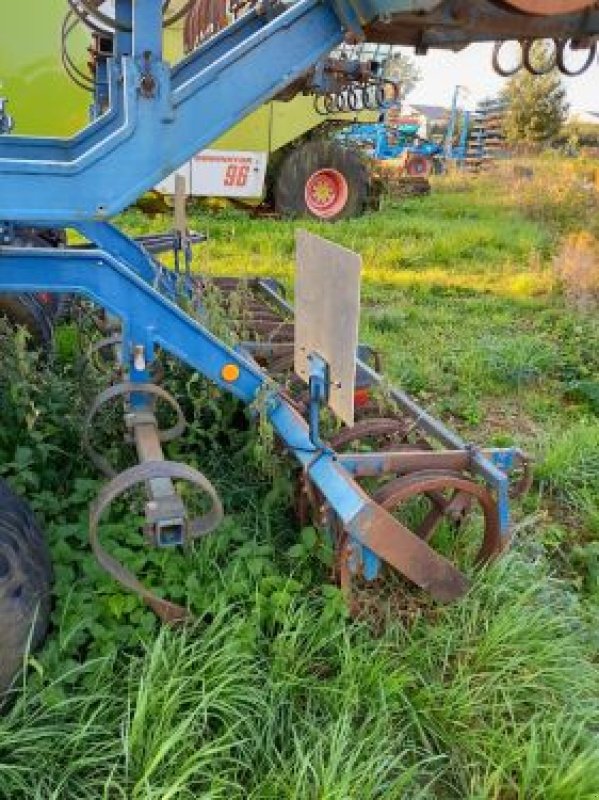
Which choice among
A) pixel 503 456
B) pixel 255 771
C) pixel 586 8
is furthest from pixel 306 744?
pixel 586 8

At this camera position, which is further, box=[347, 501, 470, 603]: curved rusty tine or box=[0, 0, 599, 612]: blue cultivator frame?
box=[347, 501, 470, 603]: curved rusty tine

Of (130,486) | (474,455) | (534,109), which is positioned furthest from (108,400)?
(534,109)

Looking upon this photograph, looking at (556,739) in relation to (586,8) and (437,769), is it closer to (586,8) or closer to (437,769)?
(437,769)

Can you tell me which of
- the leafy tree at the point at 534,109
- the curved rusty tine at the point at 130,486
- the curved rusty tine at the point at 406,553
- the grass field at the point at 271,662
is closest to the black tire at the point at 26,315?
the grass field at the point at 271,662

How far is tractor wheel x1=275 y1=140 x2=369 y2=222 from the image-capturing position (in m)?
10.4

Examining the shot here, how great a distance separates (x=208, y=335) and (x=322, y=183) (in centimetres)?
857

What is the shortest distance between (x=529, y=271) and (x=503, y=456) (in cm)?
603

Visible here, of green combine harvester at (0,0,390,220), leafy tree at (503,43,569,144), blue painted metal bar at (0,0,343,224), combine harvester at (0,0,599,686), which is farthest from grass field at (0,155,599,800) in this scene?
leafy tree at (503,43,569,144)

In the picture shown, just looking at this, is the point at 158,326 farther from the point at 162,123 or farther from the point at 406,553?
the point at 406,553

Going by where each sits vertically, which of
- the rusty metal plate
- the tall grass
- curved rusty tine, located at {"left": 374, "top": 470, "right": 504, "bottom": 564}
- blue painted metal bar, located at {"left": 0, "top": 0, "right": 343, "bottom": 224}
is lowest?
the tall grass

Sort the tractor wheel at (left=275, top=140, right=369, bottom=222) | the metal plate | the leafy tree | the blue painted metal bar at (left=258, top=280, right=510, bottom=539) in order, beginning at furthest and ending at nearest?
the leafy tree
the tractor wheel at (left=275, top=140, right=369, bottom=222)
the blue painted metal bar at (left=258, top=280, right=510, bottom=539)
the metal plate

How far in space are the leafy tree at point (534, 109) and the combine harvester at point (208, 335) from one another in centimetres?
2647

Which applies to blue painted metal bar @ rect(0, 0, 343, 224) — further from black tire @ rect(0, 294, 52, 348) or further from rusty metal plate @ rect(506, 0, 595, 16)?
black tire @ rect(0, 294, 52, 348)

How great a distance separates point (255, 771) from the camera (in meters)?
2.09
